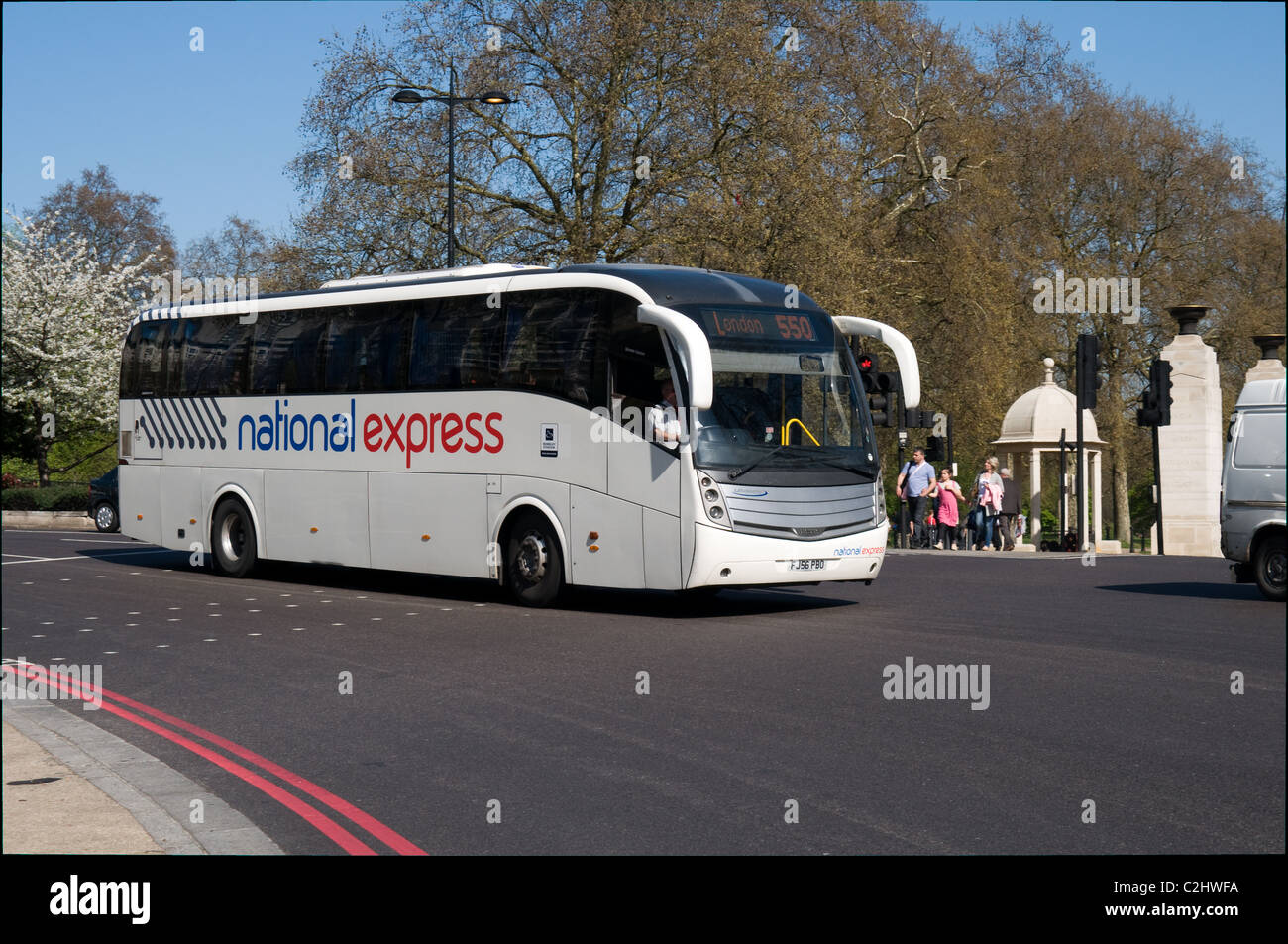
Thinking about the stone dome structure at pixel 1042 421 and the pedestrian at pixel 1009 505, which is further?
the stone dome structure at pixel 1042 421

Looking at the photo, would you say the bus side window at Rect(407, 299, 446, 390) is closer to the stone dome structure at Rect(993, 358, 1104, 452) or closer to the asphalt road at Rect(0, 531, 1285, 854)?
the asphalt road at Rect(0, 531, 1285, 854)

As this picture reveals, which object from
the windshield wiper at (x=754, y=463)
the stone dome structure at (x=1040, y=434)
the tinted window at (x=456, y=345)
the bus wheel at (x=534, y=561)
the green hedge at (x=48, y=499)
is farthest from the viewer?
the green hedge at (x=48, y=499)

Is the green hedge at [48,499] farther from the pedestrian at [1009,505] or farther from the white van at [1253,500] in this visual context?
the white van at [1253,500]

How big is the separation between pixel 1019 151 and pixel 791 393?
31.9m

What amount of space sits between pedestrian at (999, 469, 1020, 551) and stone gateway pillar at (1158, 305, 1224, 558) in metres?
3.98

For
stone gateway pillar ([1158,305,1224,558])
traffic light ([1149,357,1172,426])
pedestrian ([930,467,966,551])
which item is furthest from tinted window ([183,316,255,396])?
stone gateway pillar ([1158,305,1224,558])

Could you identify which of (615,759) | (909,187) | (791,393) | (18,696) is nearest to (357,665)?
(18,696)

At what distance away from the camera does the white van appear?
16922 millimetres

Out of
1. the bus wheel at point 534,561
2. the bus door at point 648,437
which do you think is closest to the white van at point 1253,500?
the bus door at point 648,437

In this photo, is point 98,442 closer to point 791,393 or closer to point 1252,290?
point 1252,290

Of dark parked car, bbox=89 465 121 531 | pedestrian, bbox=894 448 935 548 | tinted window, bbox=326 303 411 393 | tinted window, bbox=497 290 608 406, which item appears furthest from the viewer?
dark parked car, bbox=89 465 121 531

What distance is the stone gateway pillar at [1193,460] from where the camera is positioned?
118 ft

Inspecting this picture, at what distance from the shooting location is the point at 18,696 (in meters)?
11.0

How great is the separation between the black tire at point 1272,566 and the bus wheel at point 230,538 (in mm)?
12911
